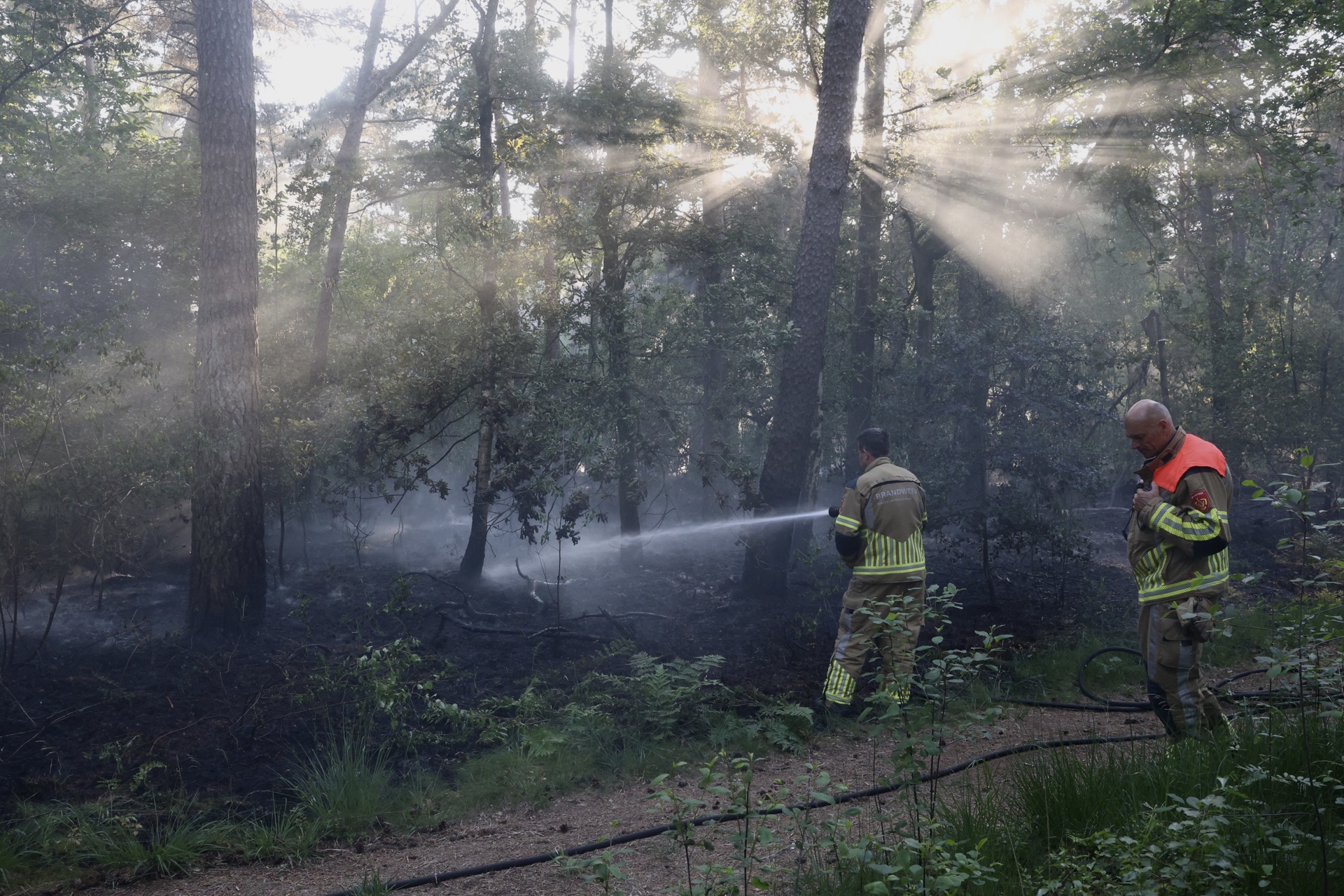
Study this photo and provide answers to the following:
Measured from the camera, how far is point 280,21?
20.6 meters

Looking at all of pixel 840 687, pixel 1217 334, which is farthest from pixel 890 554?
pixel 1217 334

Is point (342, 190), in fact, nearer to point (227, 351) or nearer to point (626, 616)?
point (227, 351)

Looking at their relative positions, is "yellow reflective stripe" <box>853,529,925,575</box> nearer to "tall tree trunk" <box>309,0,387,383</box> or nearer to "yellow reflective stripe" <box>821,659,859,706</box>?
"yellow reflective stripe" <box>821,659,859,706</box>

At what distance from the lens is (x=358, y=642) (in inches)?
358

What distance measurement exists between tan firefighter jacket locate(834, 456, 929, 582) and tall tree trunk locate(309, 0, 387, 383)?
1186cm

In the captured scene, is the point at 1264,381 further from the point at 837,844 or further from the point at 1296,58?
the point at 837,844

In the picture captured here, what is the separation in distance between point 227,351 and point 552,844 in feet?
24.3

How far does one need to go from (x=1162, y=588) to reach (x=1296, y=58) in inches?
401

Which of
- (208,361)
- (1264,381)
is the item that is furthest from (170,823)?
(1264,381)

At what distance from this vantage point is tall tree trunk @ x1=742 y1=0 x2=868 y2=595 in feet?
35.0

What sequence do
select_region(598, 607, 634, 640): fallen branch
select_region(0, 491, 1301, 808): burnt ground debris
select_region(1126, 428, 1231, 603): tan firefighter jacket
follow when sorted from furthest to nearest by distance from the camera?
select_region(598, 607, 634, 640): fallen branch < select_region(0, 491, 1301, 808): burnt ground debris < select_region(1126, 428, 1231, 603): tan firefighter jacket

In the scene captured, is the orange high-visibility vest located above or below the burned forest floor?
above

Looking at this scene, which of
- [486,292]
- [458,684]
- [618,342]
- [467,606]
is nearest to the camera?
[458,684]

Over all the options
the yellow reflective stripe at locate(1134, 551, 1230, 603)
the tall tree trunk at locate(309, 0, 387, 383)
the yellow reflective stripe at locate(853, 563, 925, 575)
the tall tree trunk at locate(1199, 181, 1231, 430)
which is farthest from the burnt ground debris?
the tall tree trunk at locate(309, 0, 387, 383)
